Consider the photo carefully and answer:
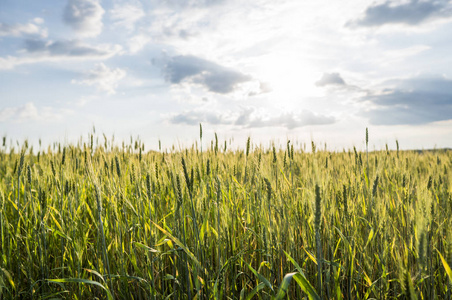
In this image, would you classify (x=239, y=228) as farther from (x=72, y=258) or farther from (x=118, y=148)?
(x=118, y=148)

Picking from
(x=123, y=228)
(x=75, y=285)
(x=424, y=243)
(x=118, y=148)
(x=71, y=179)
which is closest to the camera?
(x=424, y=243)

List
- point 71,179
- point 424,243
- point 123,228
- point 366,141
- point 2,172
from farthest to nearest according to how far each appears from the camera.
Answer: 1. point 2,172
2. point 366,141
3. point 71,179
4. point 123,228
5. point 424,243

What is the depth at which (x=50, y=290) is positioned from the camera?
1.72 meters

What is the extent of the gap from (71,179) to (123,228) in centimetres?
→ 56

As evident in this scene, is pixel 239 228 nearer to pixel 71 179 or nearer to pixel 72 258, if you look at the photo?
pixel 72 258

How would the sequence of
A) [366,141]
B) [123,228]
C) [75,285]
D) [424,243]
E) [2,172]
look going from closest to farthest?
1. [424,243]
2. [75,285]
3. [123,228]
4. [366,141]
5. [2,172]

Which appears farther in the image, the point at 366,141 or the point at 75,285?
the point at 366,141

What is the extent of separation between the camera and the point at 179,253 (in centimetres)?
155

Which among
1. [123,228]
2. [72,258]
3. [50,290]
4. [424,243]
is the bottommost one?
[50,290]

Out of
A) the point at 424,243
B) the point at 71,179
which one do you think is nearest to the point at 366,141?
the point at 424,243

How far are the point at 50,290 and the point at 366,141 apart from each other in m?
2.62

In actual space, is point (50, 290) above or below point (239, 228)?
below

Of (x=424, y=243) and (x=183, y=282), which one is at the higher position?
(x=424, y=243)

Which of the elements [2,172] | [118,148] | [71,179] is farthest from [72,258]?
[118,148]
